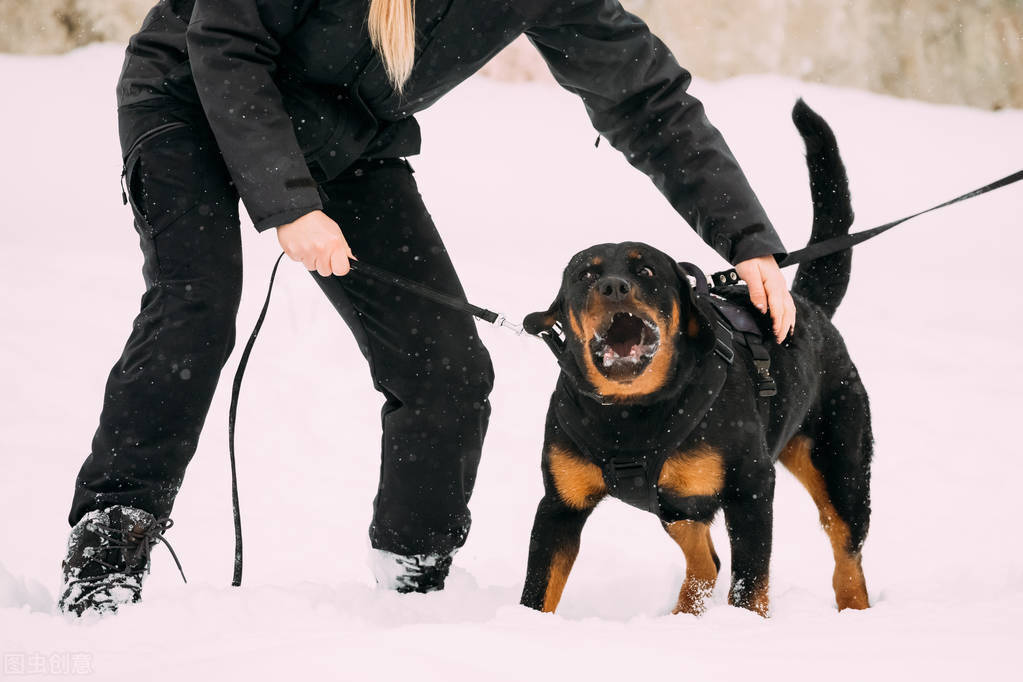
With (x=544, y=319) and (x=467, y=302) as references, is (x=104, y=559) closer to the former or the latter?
(x=467, y=302)

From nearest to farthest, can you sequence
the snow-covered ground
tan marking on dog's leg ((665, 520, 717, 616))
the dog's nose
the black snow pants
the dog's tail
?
the snow-covered ground < the black snow pants < the dog's nose < tan marking on dog's leg ((665, 520, 717, 616)) < the dog's tail

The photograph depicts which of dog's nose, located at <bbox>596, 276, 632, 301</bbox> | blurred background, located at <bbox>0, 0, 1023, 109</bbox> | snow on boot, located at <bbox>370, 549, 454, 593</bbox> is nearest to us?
dog's nose, located at <bbox>596, 276, 632, 301</bbox>

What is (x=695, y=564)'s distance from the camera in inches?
115

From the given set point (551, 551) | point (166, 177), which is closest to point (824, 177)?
point (551, 551)

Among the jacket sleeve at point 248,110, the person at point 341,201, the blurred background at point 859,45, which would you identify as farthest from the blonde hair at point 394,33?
the blurred background at point 859,45

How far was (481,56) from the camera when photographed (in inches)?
94.4

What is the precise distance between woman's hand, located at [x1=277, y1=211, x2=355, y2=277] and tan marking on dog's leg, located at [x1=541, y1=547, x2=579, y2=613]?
928mm

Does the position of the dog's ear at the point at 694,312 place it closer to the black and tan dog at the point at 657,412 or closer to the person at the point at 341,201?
the black and tan dog at the point at 657,412

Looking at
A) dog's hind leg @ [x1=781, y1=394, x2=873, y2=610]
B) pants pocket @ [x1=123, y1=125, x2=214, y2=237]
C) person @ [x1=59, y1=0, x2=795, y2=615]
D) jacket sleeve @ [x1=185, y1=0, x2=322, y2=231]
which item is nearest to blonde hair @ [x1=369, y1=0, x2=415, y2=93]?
person @ [x1=59, y1=0, x2=795, y2=615]

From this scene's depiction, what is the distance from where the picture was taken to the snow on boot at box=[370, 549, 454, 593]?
A: 8.73ft

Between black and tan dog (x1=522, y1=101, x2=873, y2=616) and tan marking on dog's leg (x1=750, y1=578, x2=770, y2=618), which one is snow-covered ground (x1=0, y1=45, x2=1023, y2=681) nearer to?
tan marking on dog's leg (x1=750, y1=578, x2=770, y2=618)

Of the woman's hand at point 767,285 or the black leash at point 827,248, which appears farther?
the black leash at point 827,248

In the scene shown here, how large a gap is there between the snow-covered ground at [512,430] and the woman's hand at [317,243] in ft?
2.58

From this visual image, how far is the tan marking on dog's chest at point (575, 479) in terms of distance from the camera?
96.3 inches
